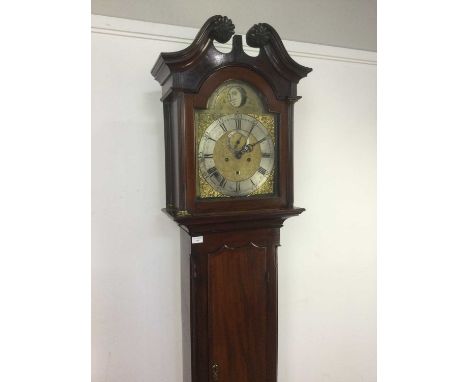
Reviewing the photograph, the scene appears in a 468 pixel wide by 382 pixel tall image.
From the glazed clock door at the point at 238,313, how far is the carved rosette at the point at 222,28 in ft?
2.23

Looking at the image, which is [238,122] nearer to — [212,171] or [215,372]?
[212,171]

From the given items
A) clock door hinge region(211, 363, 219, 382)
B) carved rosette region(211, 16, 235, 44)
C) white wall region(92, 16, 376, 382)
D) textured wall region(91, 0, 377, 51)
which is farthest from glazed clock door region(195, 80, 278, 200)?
clock door hinge region(211, 363, 219, 382)

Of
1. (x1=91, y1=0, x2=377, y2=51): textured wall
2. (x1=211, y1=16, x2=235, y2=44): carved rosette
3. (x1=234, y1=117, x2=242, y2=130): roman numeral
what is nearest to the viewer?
(x1=211, y1=16, x2=235, y2=44): carved rosette

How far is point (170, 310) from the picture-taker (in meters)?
1.42

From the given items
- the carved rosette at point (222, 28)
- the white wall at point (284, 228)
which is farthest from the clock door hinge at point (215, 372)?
the carved rosette at point (222, 28)

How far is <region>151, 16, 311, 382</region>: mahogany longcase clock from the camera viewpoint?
3.61 feet

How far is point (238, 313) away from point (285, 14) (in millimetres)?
1261

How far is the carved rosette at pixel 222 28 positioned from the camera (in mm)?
1064

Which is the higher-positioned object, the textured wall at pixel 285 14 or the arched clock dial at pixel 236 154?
the textured wall at pixel 285 14

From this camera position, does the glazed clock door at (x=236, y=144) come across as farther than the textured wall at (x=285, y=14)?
No

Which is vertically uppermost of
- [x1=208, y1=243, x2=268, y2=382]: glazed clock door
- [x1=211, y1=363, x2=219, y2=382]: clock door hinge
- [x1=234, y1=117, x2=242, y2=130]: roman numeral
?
[x1=234, y1=117, x2=242, y2=130]: roman numeral

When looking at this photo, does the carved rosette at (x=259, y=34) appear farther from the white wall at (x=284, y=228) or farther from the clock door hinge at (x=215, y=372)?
the clock door hinge at (x=215, y=372)

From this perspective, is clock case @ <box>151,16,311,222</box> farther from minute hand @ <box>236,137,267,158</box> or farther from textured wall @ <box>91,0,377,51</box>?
textured wall @ <box>91,0,377,51</box>
